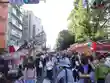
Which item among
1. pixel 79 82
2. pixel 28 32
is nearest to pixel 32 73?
pixel 79 82

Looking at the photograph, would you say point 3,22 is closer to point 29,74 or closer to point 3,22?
point 3,22

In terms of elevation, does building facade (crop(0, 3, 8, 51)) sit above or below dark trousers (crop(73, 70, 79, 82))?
above

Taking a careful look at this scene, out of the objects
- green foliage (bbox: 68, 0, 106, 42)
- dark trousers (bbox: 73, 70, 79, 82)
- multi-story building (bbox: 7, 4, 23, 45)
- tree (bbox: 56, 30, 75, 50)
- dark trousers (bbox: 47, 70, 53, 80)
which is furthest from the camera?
multi-story building (bbox: 7, 4, 23, 45)

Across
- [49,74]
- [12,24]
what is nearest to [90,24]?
[49,74]

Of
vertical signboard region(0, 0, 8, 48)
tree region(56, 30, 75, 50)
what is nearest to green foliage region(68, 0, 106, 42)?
vertical signboard region(0, 0, 8, 48)

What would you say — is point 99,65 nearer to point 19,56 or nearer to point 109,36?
point 19,56

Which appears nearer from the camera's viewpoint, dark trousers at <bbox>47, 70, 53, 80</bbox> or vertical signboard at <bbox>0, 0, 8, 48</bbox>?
Answer: dark trousers at <bbox>47, 70, 53, 80</bbox>

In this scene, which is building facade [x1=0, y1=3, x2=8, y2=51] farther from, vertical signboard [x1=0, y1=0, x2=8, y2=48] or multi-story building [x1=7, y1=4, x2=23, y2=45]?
multi-story building [x1=7, y1=4, x2=23, y2=45]

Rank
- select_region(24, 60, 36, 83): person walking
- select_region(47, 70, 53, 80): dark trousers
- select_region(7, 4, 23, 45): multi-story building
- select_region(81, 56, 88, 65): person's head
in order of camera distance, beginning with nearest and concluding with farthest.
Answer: select_region(81, 56, 88, 65): person's head < select_region(24, 60, 36, 83): person walking < select_region(47, 70, 53, 80): dark trousers < select_region(7, 4, 23, 45): multi-story building

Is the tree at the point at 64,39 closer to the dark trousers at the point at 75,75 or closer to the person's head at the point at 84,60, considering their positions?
the dark trousers at the point at 75,75

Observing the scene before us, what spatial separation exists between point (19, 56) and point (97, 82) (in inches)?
185

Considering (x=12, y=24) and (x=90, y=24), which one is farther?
(x=12, y=24)

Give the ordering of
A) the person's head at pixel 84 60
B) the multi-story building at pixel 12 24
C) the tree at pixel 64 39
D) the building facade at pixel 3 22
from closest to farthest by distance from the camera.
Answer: the person's head at pixel 84 60, the building facade at pixel 3 22, the tree at pixel 64 39, the multi-story building at pixel 12 24

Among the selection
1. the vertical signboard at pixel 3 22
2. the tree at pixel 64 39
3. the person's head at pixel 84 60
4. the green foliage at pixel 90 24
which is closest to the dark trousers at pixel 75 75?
the person's head at pixel 84 60
